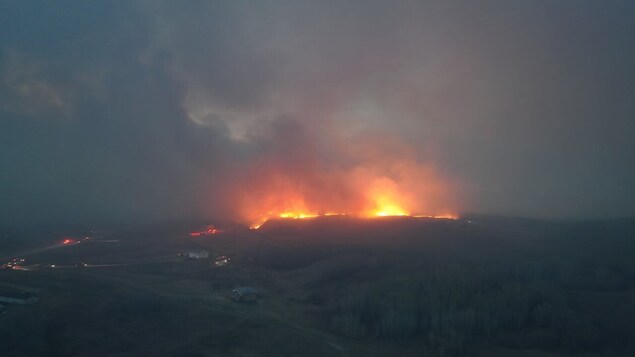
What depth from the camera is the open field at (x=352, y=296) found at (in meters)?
36.4

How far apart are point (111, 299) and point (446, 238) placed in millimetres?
48388

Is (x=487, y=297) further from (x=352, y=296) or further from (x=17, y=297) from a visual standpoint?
(x=17, y=297)

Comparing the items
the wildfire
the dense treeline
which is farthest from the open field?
the wildfire

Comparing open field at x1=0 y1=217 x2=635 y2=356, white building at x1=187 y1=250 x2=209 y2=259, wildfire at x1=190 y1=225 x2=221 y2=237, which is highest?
wildfire at x1=190 y1=225 x2=221 y2=237

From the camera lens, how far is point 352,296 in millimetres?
47938

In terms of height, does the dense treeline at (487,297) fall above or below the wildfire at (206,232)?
below

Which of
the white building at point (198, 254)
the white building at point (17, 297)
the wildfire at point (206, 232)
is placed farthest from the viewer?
the wildfire at point (206, 232)

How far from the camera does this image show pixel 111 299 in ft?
161

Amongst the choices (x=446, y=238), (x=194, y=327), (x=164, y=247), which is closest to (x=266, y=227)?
(x=164, y=247)

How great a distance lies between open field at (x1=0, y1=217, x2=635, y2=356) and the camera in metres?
36.4

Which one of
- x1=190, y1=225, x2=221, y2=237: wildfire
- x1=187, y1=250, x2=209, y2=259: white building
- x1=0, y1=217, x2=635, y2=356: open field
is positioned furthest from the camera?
x1=190, y1=225, x2=221, y2=237: wildfire

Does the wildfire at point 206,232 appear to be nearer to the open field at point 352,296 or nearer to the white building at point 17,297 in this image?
the open field at point 352,296

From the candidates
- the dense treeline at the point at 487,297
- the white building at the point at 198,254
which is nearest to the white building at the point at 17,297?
the dense treeline at the point at 487,297

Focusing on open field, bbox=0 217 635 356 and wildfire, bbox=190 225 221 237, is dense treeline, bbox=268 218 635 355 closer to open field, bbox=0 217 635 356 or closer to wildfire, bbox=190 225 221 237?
open field, bbox=0 217 635 356
